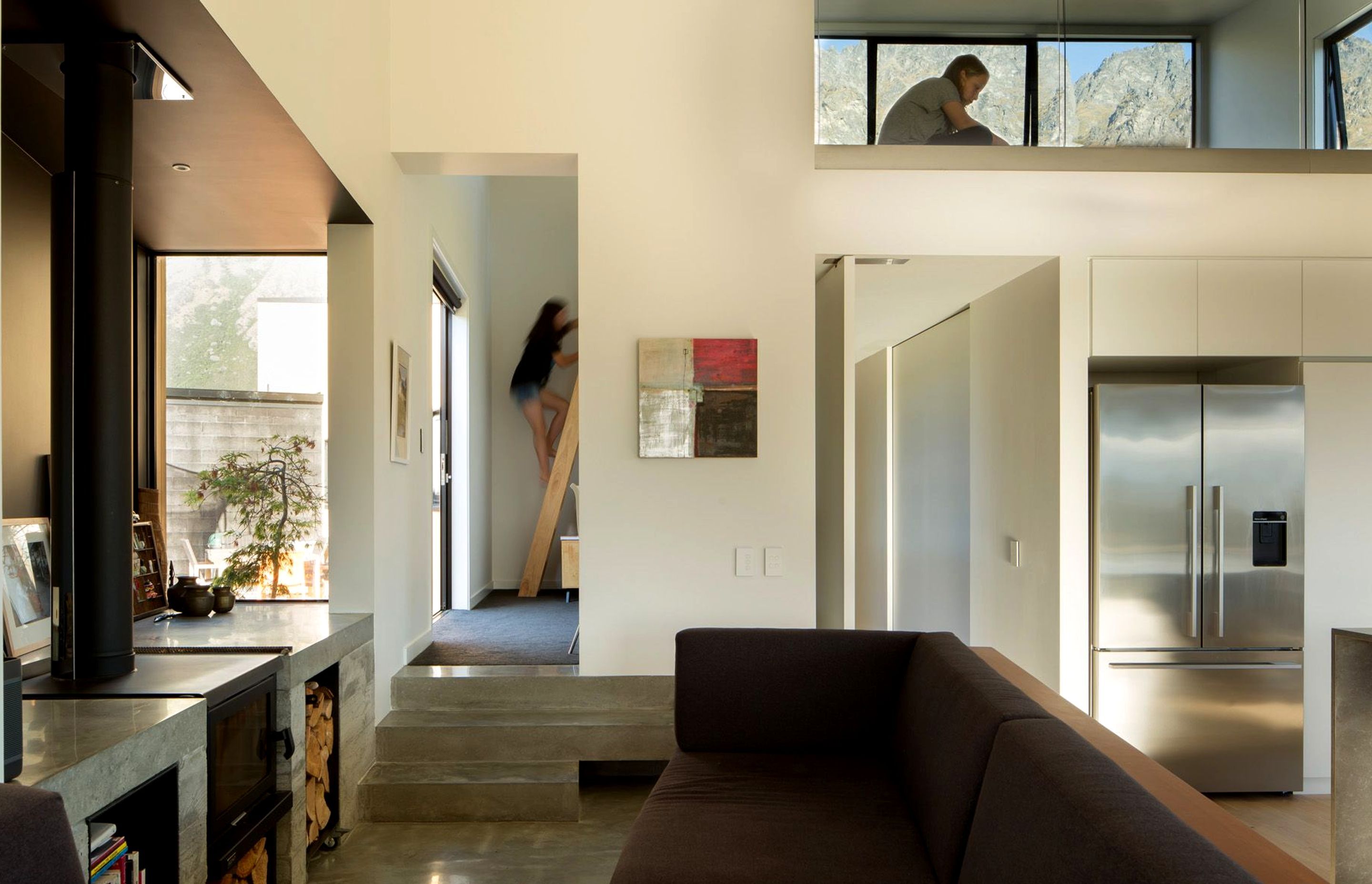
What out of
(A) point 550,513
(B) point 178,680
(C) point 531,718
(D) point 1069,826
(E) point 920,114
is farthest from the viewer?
(A) point 550,513

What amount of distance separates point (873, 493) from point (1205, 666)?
3392mm

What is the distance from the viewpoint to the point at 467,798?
3598mm

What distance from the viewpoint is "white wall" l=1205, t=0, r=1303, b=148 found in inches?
165

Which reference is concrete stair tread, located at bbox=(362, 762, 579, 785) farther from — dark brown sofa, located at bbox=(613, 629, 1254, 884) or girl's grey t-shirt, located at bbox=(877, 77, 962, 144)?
girl's grey t-shirt, located at bbox=(877, 77, 962, 144)

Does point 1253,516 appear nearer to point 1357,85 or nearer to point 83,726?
point 1357,85

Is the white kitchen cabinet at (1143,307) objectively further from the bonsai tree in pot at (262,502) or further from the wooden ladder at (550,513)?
the wooden ladder at (550,513)

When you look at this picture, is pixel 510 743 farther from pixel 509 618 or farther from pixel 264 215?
pixel 264 215

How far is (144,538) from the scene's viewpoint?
3625mm

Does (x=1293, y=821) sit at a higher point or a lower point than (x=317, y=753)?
lower

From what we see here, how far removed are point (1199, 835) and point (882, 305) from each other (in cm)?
426

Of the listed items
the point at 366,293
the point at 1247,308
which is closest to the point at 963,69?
the point at 1247,308

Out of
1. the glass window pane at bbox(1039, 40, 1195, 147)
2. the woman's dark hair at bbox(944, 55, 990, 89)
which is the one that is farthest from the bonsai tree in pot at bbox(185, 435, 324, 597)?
the glass window pane at bbox(1039, 40, 1195, 147)

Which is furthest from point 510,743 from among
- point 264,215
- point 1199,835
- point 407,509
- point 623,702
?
point 1199,835

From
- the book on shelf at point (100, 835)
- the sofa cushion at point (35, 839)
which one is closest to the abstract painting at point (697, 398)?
the book on shelf at point (100, 835)
